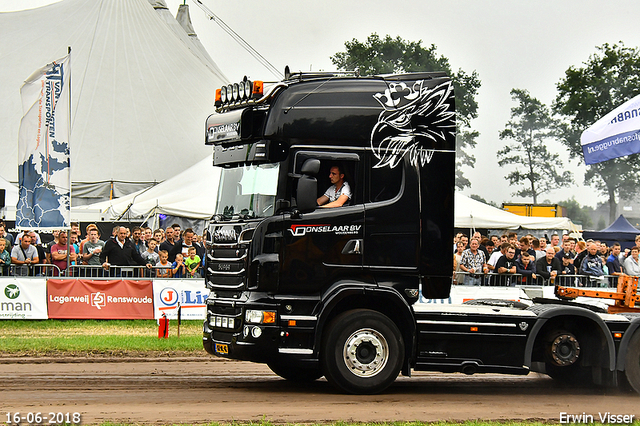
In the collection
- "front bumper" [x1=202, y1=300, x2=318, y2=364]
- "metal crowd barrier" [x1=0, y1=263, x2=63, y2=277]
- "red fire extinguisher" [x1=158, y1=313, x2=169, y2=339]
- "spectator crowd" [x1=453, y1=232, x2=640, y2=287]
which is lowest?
"red fire extinguisher" [x1=158, y1=313, x2=169, y2=339]

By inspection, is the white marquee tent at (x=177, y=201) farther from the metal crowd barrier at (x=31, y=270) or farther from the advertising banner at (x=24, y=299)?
the advertising banner at (x=24, y=299)

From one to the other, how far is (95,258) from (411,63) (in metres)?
53.6

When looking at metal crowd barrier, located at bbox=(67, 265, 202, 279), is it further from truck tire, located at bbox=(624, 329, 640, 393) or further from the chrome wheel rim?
truck tire, located at bbox=(624, 329, 640, 393)

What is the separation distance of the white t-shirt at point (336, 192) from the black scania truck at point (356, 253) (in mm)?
89

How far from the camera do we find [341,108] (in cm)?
974

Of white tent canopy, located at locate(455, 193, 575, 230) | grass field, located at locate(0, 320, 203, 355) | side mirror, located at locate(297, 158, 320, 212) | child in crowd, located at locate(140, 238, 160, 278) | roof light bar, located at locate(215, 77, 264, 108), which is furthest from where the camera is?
white tent canopy, located at locate(455, 193, 575, 230)

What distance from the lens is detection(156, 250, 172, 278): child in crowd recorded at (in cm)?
1842

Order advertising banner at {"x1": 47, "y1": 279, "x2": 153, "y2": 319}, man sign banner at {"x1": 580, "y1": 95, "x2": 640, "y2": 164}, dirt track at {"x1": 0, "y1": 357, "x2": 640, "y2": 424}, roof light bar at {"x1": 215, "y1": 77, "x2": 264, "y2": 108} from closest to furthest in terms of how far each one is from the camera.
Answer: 1. dirt track at {"x1": 0, "y1": 357, "x2": 640, "y2": 424}
2. roof light bar at {"x1": 215, "y1": 77, "x2": 264, "y2": 108}
3. man sign banner at {"x1": 580, "y1": 95, "x2": 640, "y2": 164}
4. advertising banner at {"x1": 47, "y1": 279, "x2": 153, "y2": 319}

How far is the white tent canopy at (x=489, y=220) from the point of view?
1102 inches

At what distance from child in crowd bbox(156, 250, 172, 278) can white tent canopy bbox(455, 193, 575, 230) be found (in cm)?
1241

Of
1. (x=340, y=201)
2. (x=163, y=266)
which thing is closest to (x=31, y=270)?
(x=163, y=266)

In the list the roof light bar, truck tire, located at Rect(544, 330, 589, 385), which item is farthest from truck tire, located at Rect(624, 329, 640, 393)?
the roof light bar

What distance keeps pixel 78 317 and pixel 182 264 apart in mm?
2620

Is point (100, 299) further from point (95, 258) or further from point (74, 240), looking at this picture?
point (74, 240)
